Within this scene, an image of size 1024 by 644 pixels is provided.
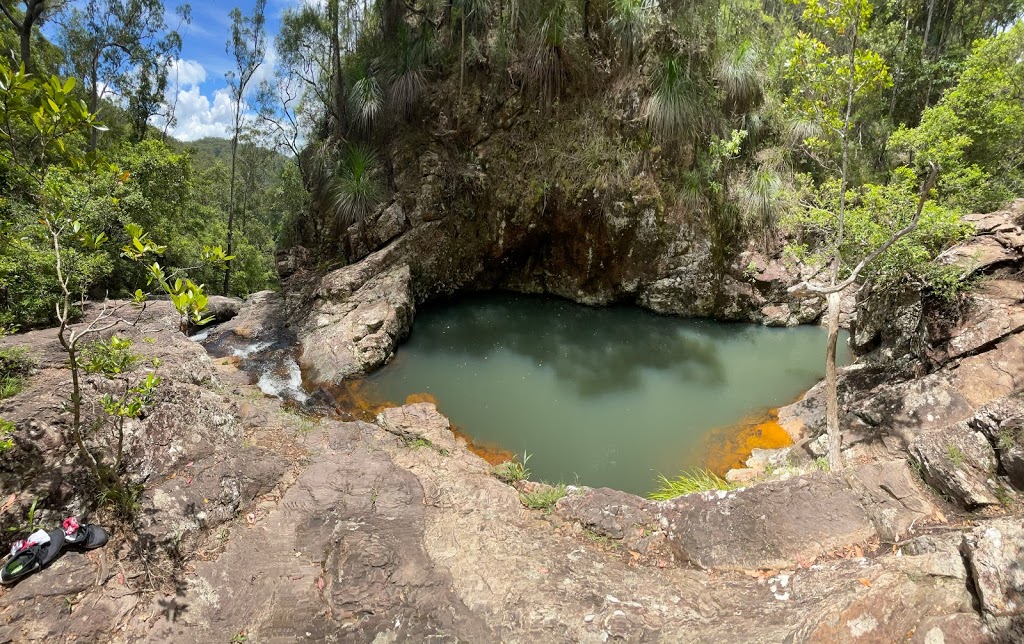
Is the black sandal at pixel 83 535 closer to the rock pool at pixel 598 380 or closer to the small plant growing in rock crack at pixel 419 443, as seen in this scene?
the small plant growing in rock crack at pixel 419 443

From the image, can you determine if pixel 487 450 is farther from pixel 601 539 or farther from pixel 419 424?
pixel 601 539

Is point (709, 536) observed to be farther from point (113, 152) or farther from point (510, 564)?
point (113, 152)

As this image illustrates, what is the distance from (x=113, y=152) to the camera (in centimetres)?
1067

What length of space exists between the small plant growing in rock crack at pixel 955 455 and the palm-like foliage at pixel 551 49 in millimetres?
9992

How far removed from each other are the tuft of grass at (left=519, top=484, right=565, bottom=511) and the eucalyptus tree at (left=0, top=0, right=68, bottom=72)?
9385 millimetres

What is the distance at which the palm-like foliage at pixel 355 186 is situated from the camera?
10.9m

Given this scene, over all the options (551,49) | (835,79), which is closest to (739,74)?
(551,49)

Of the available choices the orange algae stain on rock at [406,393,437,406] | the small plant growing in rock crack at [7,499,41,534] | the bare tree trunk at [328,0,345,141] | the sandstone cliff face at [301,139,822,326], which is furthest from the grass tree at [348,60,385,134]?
the small plant growing in rock crack at [7,499,41,534]

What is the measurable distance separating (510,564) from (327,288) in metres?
7.92

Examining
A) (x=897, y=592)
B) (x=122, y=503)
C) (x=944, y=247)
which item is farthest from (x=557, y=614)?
(x=944, y=247)

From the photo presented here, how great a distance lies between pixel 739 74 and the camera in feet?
33.9

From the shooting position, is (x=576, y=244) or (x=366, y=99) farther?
(x=576, y=244)

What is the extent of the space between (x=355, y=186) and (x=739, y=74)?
9.15 meters

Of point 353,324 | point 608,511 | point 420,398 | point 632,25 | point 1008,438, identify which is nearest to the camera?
point 1008,438
